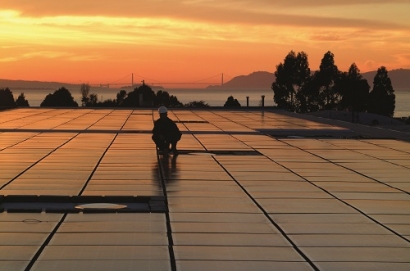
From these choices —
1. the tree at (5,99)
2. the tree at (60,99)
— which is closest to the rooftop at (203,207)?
the tree at (5,99)

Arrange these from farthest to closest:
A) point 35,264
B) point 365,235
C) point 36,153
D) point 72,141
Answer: point 72,141 → point 36,153 → point 365,235 → point 35,264

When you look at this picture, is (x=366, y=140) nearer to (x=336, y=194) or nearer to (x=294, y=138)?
(x=294, y=138)

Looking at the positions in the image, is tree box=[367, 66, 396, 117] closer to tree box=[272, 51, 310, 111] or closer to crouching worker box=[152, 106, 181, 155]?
tree box=[272, 51, 310, 111]

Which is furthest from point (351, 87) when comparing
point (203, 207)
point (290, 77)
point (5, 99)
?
point (203, 207)

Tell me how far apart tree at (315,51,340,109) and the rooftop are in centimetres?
6891

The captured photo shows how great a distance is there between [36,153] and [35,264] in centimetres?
1074

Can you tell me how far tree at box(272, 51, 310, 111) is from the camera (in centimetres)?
9225

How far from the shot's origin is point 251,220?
10023 mm

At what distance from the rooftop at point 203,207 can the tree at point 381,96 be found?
262ft

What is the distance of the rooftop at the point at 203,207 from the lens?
8039 mm

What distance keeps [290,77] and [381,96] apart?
15251mm

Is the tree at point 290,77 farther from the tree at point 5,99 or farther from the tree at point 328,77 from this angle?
the tree at point 5,99

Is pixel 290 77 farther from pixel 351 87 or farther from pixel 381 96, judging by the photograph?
pixel 381 96

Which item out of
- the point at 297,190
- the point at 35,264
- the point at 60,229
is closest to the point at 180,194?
the point at 297,190
